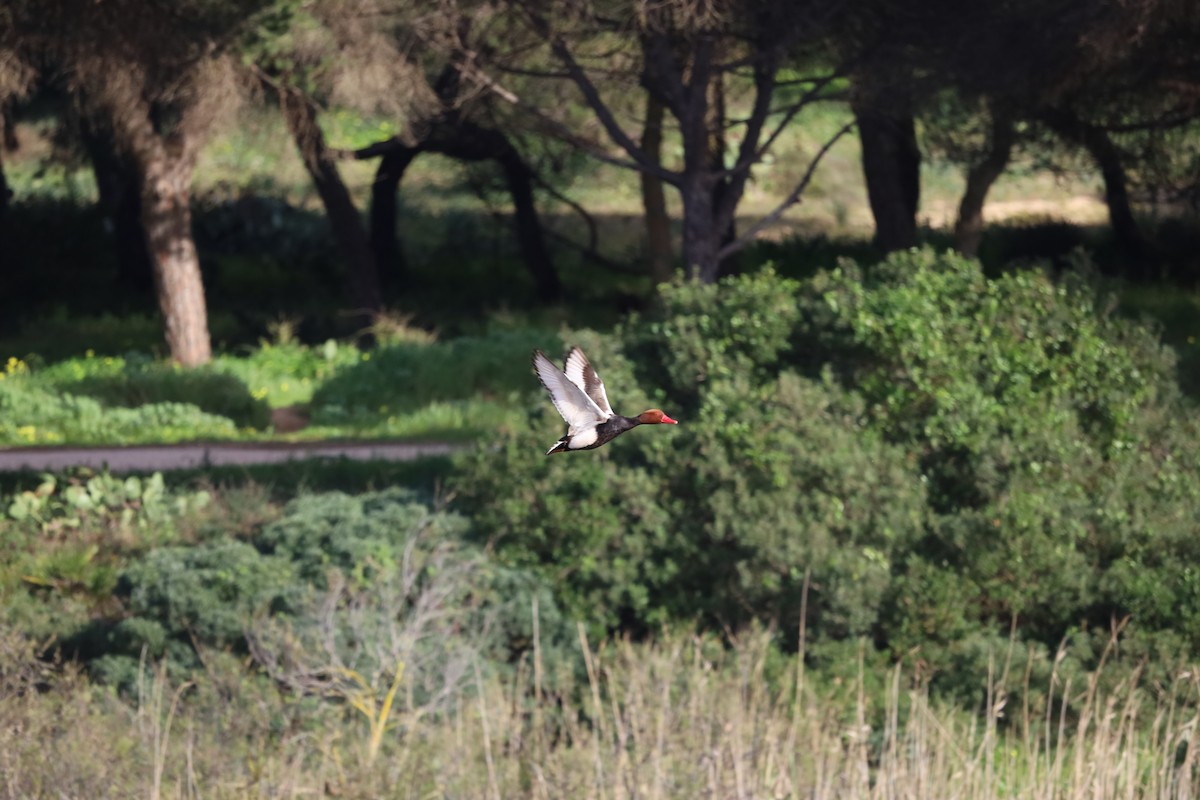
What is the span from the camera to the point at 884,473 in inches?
437

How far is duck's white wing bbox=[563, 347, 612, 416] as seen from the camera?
3541mm

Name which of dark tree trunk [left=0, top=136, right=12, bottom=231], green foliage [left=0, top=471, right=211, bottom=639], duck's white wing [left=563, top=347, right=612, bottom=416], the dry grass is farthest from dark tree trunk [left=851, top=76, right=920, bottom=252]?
duck's white wing [left=563, top=347, right=612, bottom=416]

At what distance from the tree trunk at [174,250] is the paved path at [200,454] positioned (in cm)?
441

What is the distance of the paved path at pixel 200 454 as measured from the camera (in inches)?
545

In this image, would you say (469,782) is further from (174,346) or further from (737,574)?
(174,346)

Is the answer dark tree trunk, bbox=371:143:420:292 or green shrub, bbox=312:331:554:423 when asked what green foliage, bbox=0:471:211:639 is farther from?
dark tree trunk, bbox=371:143:420:292

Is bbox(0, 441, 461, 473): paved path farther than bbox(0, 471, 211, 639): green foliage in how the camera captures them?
Yes

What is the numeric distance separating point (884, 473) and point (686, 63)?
750cm

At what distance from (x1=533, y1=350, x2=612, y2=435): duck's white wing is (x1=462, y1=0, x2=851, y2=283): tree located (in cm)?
1170

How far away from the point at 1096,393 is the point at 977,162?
9.11 metres

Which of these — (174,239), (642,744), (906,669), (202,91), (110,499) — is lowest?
(906,669)

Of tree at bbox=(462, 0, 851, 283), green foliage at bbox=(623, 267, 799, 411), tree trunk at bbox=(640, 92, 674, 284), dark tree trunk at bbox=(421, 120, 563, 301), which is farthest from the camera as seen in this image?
dark tree trunk at bbox=(421, 120, 563, 301)

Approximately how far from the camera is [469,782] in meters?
7.61

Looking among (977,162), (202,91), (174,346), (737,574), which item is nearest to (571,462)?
(737,574)
